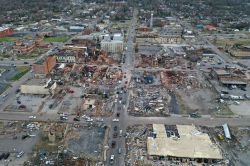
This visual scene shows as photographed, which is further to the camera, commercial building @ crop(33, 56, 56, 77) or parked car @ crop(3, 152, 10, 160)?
commercial building @ crop(33, 56, 56, 77)

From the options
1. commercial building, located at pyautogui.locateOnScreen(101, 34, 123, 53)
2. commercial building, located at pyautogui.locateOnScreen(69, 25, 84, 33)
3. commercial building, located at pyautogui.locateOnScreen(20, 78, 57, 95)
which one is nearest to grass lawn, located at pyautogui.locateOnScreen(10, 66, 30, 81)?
commercial building, located at pyautogui.locateOnScreen(20, 78, 57, 95)

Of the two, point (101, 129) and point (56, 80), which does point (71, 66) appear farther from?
point (101, 129)

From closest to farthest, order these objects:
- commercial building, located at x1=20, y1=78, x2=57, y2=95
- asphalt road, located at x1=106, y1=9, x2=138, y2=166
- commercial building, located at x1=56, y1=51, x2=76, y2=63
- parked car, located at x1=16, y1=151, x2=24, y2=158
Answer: parked car, located at x1=16, y1=151, x2=24, y2=158
asphalt road, located at x1=106, y1=9, x2=138, y2=166
commercial building, located at x1=20, y1=78, x2=57, y2=95
commercial building, located at x1=56, y1=51, x2=76, y2=63

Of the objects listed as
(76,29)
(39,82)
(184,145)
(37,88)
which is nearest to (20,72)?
(39,82)

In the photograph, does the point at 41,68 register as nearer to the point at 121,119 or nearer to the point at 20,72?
the point at 20,72

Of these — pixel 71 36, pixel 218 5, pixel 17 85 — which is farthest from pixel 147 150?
pixel 218 5

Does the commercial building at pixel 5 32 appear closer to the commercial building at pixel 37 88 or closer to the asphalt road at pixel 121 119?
the asphalt road at pixel 121 119

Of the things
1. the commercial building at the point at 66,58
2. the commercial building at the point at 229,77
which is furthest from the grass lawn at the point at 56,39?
the commercial building at the point at 229,77

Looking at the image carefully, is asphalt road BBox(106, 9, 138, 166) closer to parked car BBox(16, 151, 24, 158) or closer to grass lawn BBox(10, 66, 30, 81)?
parked car BBox(16, 151, 24, 158)
